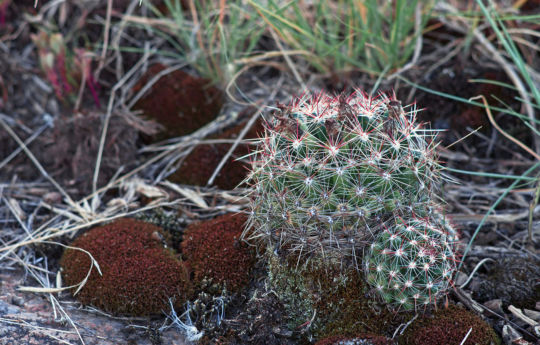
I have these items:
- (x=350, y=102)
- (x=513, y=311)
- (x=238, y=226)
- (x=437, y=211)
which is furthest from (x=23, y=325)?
(x=513, y=311)

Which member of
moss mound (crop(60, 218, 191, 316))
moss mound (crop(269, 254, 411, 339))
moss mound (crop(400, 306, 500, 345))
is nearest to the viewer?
moss mound (crop(400, 306, 500, 345))

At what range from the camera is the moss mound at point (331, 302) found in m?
2.56

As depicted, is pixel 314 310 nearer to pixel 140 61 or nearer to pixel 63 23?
pixel 140 61

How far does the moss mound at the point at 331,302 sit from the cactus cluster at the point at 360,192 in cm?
9

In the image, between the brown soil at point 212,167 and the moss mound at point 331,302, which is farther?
the brown soil at point 212,167

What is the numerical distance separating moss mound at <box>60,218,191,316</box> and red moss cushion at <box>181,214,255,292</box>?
4.2 inches

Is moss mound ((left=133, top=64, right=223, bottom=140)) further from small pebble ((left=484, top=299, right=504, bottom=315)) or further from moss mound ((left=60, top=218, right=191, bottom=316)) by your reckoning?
small pebble ((left=484, top=299, right=504, bottom=315))

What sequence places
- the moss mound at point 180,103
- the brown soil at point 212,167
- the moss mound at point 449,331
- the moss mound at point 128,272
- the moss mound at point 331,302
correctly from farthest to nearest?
1. the moss mound at point 180,103
2. the brown soil at point 212,167
3. the moss mound at point 128,272
4. the moss mound at point 331,302
5. the moss mound at point 449,331

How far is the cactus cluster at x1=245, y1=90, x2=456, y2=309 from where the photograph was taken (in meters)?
2.35

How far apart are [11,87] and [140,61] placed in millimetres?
1163

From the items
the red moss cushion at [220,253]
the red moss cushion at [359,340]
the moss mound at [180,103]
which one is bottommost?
the red moss cushion at [359,340]

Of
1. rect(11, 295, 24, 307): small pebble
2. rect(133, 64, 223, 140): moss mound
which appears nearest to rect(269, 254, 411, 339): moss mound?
rect(11, 295, 24, 307): small pebble

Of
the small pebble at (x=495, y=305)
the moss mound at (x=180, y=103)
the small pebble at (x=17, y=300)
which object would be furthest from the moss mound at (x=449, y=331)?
the moss mound at (x=180, y=103)

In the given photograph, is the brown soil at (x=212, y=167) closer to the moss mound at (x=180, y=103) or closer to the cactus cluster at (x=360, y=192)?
the moss mound at (x=180, y=103)
